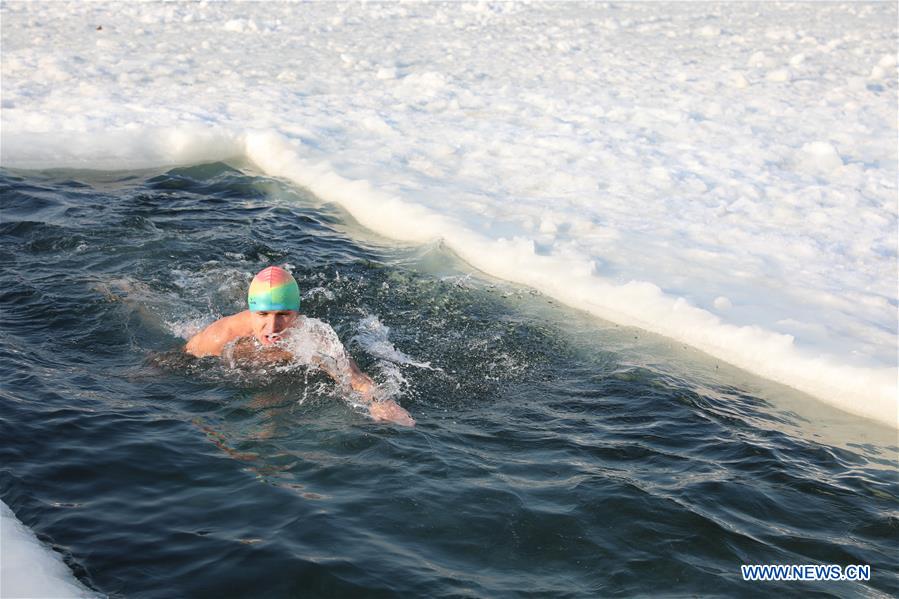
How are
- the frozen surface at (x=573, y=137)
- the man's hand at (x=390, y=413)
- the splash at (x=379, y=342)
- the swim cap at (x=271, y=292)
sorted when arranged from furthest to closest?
1. the frozen surface at (x=573, y=137)
2. the splash at (x=379, y=342)
3. the swim cap at (x=271, y=292)
4. the man's hand at (x=390, y=413)

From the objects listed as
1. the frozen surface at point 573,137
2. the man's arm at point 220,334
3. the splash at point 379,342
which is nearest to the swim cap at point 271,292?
the man's arm at point 220,334

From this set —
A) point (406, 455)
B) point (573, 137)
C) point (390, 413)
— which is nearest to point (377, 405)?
point (390, 413)

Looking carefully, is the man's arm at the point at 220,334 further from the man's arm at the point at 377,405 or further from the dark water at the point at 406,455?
the man's arm at the point at 377,405

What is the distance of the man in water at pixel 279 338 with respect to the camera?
5.91 metres

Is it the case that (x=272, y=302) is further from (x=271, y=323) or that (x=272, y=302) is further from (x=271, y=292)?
(x=271, y=323)

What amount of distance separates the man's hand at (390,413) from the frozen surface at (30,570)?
6.87 ft

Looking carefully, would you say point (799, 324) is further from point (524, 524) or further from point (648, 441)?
point (524, 524)

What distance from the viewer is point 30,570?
151 inches

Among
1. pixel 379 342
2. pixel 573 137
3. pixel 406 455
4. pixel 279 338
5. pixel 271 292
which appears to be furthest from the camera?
pixel 573 137

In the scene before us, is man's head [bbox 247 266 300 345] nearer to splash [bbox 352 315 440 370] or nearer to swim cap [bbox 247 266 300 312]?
swim cap [bbox 247 266 300 312]

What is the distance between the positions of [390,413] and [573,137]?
6.74m

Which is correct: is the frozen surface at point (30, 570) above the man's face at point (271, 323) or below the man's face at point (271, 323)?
below

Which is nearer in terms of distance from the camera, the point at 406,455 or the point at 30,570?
the point at 30,570

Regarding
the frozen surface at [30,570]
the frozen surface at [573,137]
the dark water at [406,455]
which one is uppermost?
the frozen surface at [573,137]
